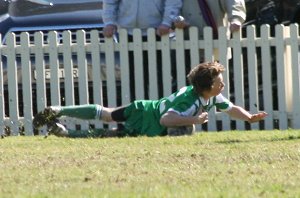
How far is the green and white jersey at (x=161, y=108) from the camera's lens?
1076 centimetres

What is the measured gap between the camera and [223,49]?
12461 millimetres

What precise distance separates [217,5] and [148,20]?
2.57ft

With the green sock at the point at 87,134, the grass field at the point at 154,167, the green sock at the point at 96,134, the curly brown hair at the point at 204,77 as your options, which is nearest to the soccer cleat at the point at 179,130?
the grass field at the point at 154,167

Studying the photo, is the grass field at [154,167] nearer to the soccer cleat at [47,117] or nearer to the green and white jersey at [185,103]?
the green and white jersey at [185,103]

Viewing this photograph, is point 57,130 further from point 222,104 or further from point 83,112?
point 222,104

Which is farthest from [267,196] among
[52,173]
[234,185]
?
[52,173]

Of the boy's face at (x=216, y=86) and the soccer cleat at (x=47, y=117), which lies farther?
the soccer cleat at (x=47, y=117)

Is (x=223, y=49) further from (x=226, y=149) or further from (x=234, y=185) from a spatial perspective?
(x=234, y=185)

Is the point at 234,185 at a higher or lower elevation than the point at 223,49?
lower

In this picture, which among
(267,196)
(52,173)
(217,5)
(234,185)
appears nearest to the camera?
(267,196)

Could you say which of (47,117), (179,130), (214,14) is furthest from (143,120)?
(214,14)

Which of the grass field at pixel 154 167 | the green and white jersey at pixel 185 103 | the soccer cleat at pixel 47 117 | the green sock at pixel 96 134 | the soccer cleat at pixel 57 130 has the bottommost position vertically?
the grass field at pixel 154 167

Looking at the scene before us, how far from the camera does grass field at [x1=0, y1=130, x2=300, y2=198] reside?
7438mm

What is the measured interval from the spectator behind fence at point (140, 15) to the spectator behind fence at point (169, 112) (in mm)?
1439
